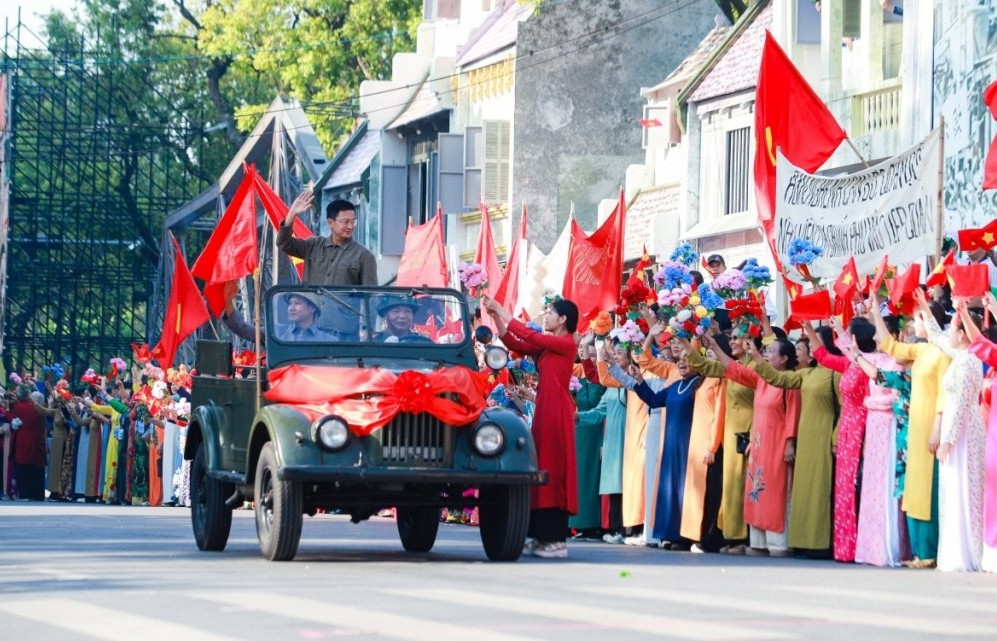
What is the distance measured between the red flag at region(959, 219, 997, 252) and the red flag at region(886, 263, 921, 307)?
393mm

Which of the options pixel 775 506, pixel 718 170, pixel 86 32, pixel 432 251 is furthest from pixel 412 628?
pixel 86 32

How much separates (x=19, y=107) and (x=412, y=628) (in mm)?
50287

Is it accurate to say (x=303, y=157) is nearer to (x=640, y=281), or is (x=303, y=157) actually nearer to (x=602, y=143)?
(x=602, y=143)

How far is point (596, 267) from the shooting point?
26344 mm

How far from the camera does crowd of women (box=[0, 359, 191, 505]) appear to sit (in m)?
34.5

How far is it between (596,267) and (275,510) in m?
11.7

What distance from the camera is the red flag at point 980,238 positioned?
16.6 metres

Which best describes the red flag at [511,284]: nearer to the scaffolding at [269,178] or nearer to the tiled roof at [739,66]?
the tiled roof at [739,66]

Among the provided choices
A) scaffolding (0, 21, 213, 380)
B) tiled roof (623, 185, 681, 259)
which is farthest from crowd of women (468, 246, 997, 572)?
scaffolding (0, 21, 213, 380)

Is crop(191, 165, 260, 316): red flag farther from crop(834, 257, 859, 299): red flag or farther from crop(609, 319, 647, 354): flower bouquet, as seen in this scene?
crop(834, 257, 859, 299): red flag

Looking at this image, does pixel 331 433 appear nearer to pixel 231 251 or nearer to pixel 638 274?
pixel 638 274

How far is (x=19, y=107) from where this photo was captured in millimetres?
58531

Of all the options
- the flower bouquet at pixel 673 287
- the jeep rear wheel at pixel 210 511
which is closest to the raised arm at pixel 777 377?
the flower bouquet at pixel 673 287

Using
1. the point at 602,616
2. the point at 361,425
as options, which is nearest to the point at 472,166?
the point at 361,425
